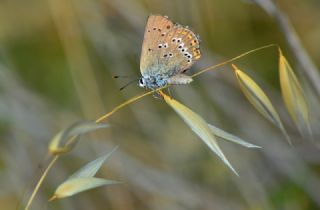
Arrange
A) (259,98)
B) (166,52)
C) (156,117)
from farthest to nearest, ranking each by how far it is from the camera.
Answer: (156,117) < (166,52) < (259,98)

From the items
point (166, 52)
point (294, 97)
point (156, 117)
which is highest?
point (166, 52)

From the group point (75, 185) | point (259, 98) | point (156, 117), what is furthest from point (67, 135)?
point (156, 117)

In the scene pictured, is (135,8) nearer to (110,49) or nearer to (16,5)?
(110,49)

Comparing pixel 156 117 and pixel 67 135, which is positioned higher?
pixel 67 135

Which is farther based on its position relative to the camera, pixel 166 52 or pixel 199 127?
pixel 166 52

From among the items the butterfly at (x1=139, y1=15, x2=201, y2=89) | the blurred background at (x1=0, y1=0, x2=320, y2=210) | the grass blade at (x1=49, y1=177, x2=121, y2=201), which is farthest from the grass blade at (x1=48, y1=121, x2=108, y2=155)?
the blurred background at (x1=0, y1=0, x2=320, y2=210)

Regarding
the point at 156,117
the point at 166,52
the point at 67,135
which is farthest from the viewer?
the point at 156,117

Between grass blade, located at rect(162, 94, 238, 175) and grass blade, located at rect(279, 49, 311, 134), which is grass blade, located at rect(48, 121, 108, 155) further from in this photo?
grass blade, located at rect(279, 49, 311, 134)

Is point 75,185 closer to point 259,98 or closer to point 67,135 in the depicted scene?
point 67,135
